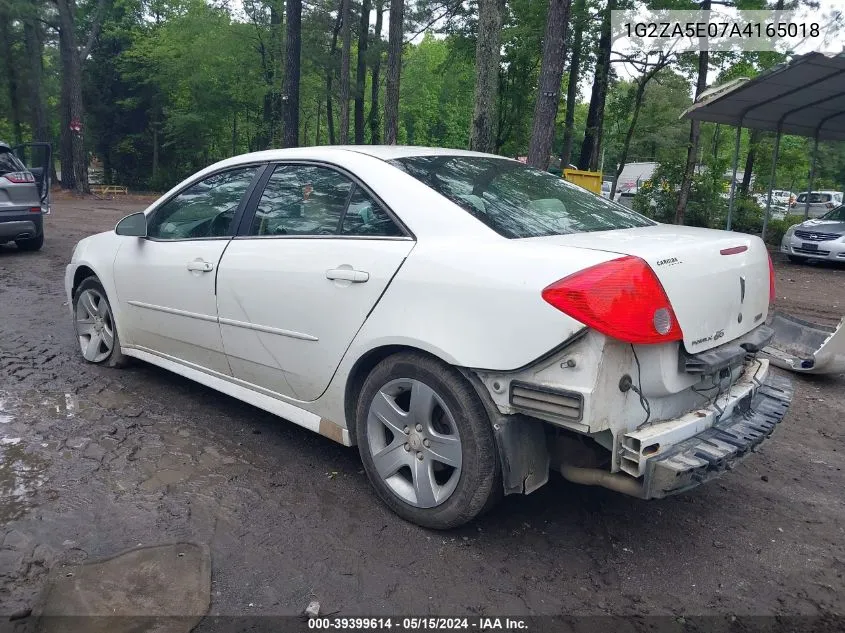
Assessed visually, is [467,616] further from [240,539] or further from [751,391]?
[751,391]

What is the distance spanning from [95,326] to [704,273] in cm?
439

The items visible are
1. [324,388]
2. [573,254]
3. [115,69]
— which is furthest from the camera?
[115,69]

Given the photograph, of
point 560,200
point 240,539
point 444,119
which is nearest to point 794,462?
point 560,200

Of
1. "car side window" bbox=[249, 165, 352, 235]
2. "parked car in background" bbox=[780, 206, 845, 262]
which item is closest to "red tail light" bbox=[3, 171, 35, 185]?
"car side window" bbox=[249, 165, 352, 235]

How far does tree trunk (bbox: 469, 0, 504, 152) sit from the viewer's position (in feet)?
30.6

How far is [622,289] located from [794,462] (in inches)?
89.8

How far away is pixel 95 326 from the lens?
516 cm

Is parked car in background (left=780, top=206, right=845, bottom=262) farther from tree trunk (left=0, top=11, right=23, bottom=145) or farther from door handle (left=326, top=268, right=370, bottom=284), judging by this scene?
tree trunk (left=0, top=11, right=23, bottom=145)

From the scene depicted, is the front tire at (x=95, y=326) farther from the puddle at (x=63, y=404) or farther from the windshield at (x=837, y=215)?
the windshield at (x=837, y=215)

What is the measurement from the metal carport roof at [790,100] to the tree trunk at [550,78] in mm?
4400

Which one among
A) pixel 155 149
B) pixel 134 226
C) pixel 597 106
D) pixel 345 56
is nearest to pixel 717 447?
pixel 134 226

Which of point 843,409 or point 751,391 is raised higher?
point 751,391

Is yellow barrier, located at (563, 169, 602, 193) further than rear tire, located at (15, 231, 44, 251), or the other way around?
yellow barrier, located at (563, 169, 602, 193)

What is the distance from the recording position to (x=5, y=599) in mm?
2475
